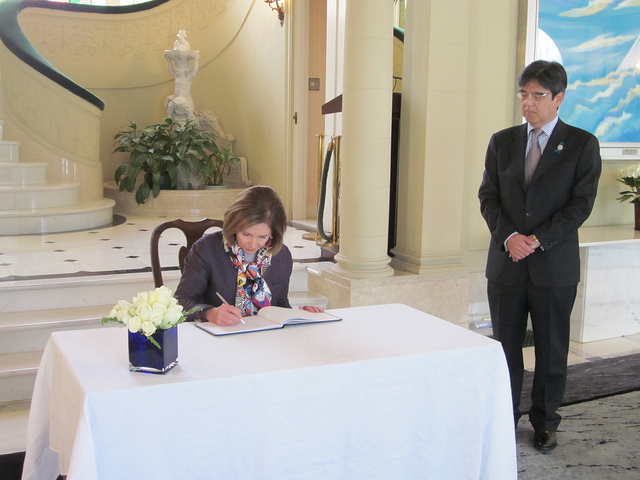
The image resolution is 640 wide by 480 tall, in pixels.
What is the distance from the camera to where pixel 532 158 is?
3.25 m

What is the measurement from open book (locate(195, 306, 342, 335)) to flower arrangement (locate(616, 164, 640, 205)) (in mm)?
3791

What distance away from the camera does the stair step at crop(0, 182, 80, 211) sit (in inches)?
279

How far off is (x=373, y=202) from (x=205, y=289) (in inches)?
74.1

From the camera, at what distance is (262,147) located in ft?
28.9

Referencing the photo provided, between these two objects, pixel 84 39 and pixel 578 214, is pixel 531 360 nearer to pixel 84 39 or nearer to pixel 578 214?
pixel 578 214

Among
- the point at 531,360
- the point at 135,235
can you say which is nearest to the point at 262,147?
the point at 135,235

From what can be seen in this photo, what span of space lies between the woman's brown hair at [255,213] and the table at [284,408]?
431mm

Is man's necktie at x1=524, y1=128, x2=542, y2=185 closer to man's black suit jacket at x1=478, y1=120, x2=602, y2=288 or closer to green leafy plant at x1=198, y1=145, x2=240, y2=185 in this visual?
man's black suit jacket at x1=478, y1=120, x2=602, y2=288

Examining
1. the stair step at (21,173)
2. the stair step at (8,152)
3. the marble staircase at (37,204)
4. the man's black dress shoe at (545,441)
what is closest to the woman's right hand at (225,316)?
the man's black dress shoe at (545,441)

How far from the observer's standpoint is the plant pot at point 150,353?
74.7 inches

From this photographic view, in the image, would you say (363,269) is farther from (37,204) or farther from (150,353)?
(37,204)

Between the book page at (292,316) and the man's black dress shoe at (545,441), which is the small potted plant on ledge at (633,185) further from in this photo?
the book page at (292,316)

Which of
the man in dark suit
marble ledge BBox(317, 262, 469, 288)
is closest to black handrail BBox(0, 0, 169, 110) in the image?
marble ledge BBox(317, 262, 469, 288)

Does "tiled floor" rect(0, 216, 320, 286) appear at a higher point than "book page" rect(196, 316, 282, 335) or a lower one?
lower
